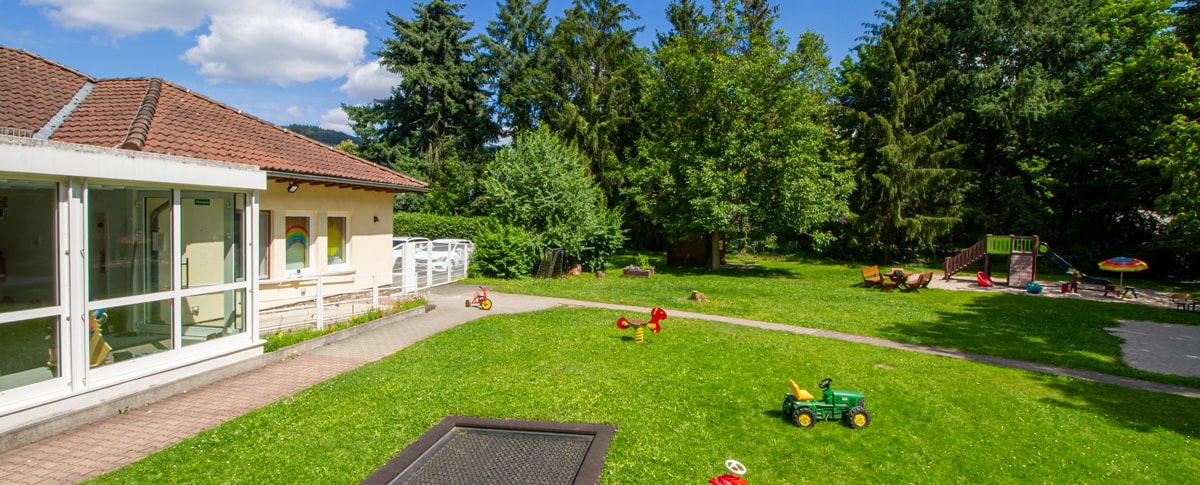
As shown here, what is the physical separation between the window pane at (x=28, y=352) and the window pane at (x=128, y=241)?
586mm

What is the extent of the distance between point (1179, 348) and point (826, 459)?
1198cm

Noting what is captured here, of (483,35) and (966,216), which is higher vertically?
(483,35)

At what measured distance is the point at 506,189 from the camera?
22.9 metres

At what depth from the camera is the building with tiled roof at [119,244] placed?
611cm

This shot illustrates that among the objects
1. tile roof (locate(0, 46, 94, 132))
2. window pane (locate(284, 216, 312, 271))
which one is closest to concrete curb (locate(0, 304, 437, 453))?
window pane (locate(284, 216, 312, 271))

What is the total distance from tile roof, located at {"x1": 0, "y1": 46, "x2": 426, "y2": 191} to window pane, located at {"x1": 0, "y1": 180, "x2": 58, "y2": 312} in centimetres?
268

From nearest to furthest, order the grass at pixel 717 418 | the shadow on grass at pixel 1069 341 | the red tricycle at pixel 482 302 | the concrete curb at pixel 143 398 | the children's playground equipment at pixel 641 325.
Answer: the grass at pixel 717 418 < the concrete curb at pixel 143 398 < the shadow on grass at pixel 1069 341 < the children's playground equipment at pixel 641 325 < the red tricycle at pixel 482 302

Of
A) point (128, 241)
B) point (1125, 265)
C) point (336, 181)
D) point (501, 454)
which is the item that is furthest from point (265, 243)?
point (1125, 265)

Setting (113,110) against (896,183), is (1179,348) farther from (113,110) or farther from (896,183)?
(113,110)

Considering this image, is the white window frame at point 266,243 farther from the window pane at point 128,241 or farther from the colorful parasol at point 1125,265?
the colorful parasol at point 1125,265

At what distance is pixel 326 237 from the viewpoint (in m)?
13.8

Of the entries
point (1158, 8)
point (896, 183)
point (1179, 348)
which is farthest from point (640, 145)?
point (1158, 8)

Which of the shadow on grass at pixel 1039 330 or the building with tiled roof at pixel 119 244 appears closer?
the building with tiled roof at pixel 119 244

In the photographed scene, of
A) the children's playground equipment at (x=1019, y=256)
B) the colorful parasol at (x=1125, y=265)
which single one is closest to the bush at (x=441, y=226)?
the children's playground equipment at (x=1019, y=256)
